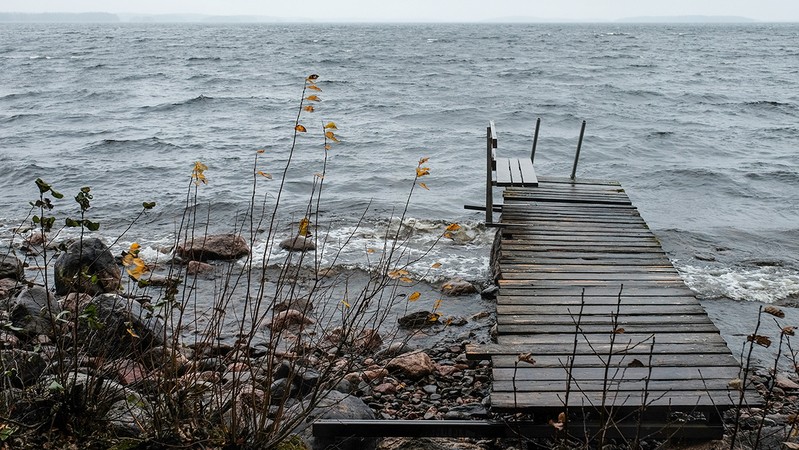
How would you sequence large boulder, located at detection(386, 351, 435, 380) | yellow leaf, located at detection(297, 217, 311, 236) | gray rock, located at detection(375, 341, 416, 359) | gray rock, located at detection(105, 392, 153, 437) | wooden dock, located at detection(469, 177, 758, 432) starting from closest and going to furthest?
1. yellow leaf, located at detection(297, 217, 311, 236)
2. gray rock, located at detection(105, 392, 153, 437)
3. wooden dock, located at detection(469, 177, 758, 432)
4. large boulder, located at detection(386, 351, 435, 380)
5. gray rock, located at detection(375, 341, 416, 359)

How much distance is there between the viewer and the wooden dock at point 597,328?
533cm

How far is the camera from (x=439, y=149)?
22.2 m

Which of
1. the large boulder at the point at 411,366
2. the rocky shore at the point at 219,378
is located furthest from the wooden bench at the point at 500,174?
the large boulder at the point at 411,366

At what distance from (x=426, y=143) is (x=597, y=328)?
16972 millimetres

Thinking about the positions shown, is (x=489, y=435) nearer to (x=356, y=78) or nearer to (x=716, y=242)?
(x=716, y=242)

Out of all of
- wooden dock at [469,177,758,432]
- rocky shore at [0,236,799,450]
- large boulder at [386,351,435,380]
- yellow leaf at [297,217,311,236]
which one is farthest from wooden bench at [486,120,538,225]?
yellow leaf at [297,217,311,236]

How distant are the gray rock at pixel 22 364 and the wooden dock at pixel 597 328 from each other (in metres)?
2.74

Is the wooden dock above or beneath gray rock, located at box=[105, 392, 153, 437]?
beneath

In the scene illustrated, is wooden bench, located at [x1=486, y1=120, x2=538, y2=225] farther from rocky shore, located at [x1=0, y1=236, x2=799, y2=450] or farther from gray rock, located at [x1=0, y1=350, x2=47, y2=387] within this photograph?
gray rock, located at [x1=0, y1=350, x2=47, y2=387]

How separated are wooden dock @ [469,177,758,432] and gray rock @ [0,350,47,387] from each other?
274 cm

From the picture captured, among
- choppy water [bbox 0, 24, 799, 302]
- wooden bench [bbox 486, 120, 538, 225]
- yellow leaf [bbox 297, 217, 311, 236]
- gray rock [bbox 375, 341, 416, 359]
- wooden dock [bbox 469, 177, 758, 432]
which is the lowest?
choppy water [bbox 0, 24, 799, 302]

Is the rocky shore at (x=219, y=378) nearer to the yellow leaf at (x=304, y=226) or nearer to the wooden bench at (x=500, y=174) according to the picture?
the yellow leaf at (x=304, y=226)

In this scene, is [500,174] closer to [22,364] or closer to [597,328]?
[597,328]

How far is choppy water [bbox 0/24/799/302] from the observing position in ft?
46.5
